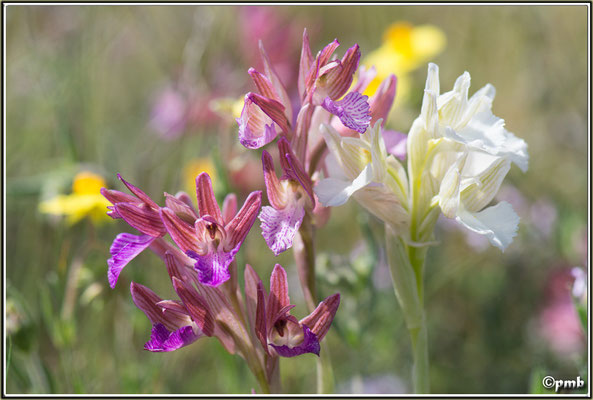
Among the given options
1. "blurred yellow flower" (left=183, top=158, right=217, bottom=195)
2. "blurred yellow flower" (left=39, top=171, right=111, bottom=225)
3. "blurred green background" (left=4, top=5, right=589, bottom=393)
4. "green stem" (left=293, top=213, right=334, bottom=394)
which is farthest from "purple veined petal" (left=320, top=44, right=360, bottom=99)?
"blurred yellow flower" (left=183, top=158, right=217, bottom=195)

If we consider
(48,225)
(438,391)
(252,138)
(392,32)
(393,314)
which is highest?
(392,32)

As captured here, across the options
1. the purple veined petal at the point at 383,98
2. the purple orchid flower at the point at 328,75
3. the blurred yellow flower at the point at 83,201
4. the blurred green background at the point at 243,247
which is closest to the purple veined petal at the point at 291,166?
the purple orchid flower at the point at 328,75

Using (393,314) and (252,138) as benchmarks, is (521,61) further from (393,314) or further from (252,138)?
(252,138)

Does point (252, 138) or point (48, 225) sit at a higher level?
point (252, 138)

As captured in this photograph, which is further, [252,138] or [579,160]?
[579,160]

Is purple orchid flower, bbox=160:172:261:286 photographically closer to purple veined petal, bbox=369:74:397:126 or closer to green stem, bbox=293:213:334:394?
green stem, bbox=293:213:334:394

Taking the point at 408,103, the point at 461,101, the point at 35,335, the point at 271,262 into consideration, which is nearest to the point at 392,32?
the point at 408,103

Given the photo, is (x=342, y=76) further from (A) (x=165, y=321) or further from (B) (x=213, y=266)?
(A) (x=165, y=321)
